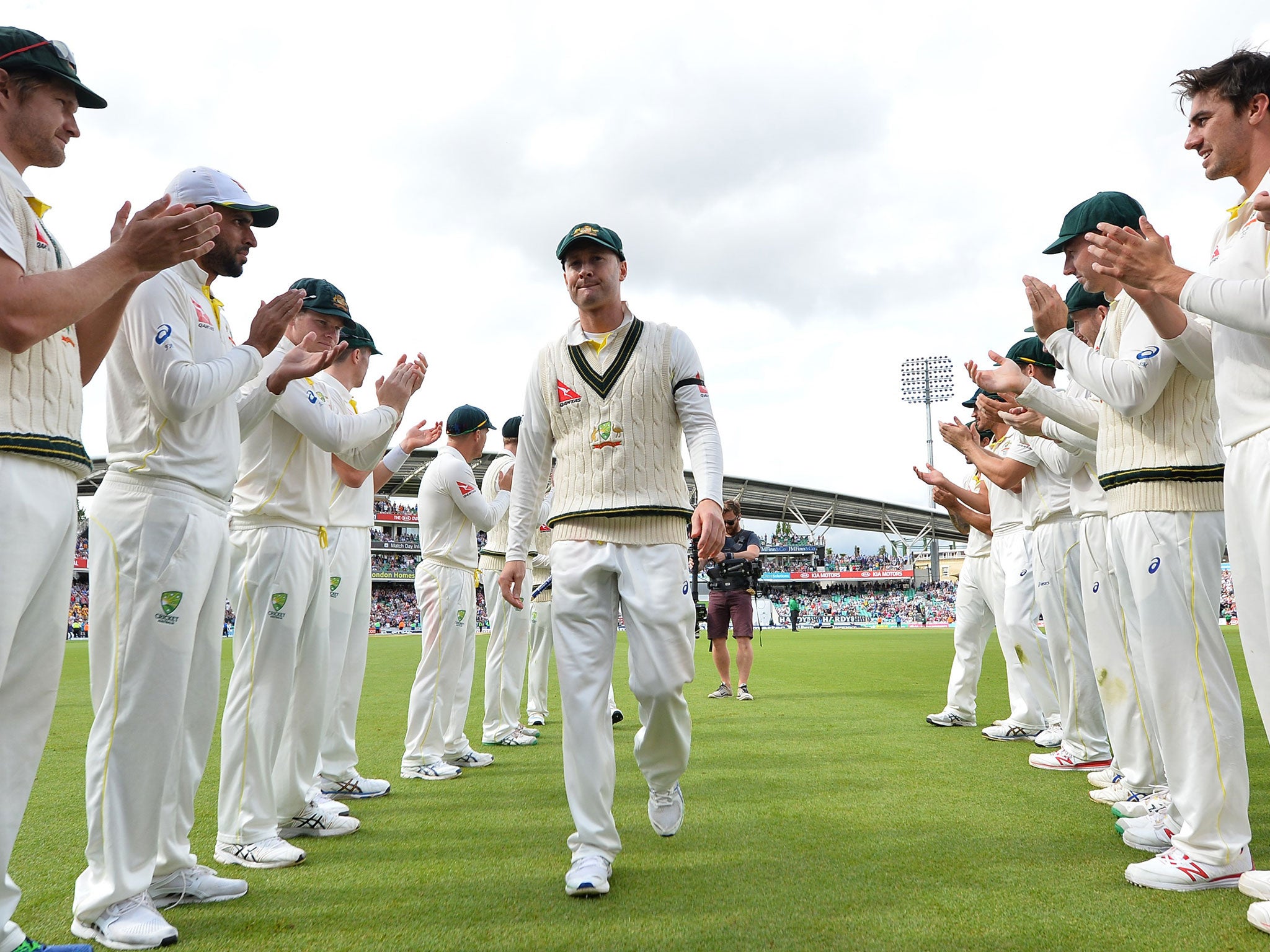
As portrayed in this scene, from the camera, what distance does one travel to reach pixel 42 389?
7.74 ft

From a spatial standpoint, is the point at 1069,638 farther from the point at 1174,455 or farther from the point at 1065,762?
the point at 1174,455

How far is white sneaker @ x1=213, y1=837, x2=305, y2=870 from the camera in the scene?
357 cm

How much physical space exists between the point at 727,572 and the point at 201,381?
7970mm

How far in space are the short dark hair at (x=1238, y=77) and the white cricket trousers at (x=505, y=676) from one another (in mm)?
5847

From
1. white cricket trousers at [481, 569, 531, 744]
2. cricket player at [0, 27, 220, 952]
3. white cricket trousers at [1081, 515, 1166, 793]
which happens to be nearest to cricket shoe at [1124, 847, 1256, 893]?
white cricket trousers at [1081, 515, 1166, 793]

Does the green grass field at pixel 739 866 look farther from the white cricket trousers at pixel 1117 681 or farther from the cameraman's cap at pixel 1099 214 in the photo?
the cameraman's cap at pixel 1099 214

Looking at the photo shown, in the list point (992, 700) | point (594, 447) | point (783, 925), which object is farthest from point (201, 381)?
point (992, 700)

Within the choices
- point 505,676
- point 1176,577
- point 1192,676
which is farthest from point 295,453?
point 1192,676

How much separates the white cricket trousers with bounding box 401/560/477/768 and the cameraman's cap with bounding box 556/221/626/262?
118 inches

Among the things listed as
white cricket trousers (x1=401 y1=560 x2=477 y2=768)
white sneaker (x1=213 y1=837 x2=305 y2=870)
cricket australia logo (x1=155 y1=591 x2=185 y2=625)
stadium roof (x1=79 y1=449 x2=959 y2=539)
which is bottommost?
white sneaker (x1=213 y1=837 x2=305 y2=870)

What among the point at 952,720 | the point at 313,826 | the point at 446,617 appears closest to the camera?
the point at 313,826

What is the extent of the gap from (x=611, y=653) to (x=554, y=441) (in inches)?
44.2

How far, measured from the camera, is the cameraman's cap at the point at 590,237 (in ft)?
12.2

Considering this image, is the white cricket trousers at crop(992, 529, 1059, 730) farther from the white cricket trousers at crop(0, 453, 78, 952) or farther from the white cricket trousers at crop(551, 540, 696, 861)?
the white cricket trousers at crop(0, 453, 78, 952)
